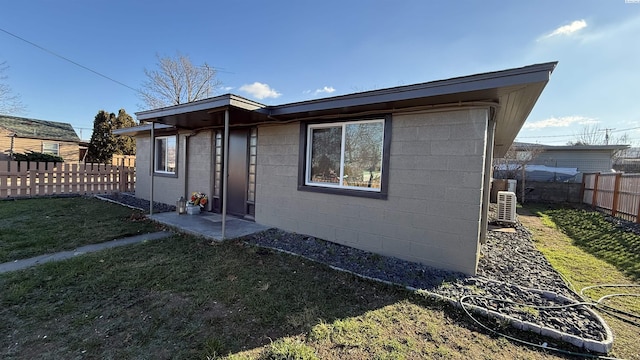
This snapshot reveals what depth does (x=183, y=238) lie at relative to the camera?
16.6ft

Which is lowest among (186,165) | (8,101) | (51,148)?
(186,165)

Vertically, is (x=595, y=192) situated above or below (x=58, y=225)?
above

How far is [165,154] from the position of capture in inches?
337

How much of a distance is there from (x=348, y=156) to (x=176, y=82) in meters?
20.7

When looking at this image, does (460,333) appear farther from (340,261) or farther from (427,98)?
(427,98)

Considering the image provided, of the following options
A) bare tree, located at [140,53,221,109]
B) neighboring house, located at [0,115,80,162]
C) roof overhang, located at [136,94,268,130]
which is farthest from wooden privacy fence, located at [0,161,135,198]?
neighboring house, located at [0,115,80,162]

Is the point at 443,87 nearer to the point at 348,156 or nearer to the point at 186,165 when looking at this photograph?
the point at 348,156

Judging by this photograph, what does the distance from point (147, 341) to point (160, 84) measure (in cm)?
2270

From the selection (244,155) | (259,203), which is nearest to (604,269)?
(259,203)

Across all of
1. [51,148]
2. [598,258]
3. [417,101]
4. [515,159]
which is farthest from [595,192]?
[51,148]

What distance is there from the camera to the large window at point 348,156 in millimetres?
4402

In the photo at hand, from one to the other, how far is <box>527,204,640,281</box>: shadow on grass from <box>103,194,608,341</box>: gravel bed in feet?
4.24

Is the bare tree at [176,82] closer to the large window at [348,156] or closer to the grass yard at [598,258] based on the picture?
the large window at [348,156]

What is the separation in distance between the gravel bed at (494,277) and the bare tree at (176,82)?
19.2 meters
